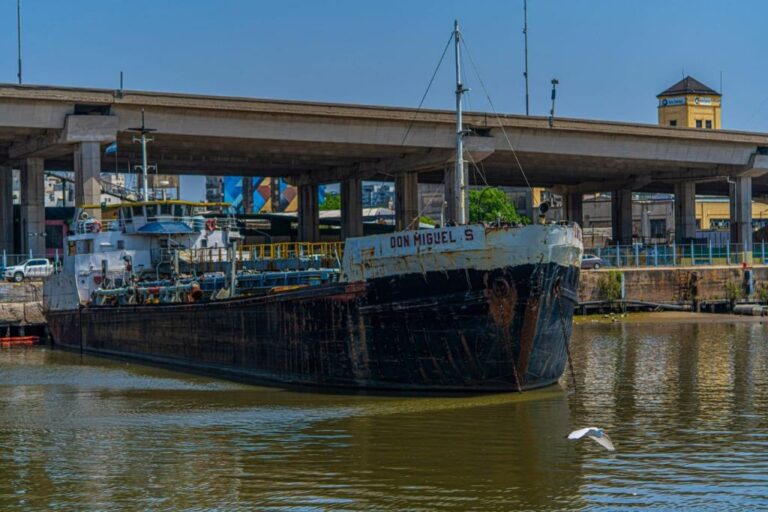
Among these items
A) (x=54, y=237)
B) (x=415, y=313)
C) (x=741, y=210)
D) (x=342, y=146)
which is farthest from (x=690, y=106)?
(x=415, y=313)

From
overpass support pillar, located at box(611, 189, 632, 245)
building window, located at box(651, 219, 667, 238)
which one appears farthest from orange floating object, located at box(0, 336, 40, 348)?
building window, located at box(651, 219, 667, 238)

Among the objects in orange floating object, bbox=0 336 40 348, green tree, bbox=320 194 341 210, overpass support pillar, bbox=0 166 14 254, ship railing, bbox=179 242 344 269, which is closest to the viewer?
ship railing, bbox=179 242 344 269

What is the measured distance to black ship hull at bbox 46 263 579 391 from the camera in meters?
29.8

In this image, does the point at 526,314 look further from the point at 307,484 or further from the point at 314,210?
the point at 314,210

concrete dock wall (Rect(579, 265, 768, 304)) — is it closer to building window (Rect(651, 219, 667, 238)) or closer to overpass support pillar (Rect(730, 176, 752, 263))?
overpass support pillar (Rect(730, 176, 752, 263))

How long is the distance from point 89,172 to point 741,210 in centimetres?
4765

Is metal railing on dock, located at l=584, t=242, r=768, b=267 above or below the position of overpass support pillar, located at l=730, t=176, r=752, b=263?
below

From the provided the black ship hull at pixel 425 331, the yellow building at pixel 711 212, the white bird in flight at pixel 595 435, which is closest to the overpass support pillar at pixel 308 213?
the black ship hull at pixel 425 331

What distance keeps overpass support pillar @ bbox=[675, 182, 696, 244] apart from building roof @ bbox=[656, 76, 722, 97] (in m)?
32.9

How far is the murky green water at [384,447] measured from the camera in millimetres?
19953

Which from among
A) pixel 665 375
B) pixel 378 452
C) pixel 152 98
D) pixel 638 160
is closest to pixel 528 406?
pixel 378 452

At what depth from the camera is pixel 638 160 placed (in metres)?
77.2

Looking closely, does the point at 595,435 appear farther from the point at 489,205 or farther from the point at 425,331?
the point at 489,205

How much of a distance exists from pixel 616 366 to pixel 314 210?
48.0 m
